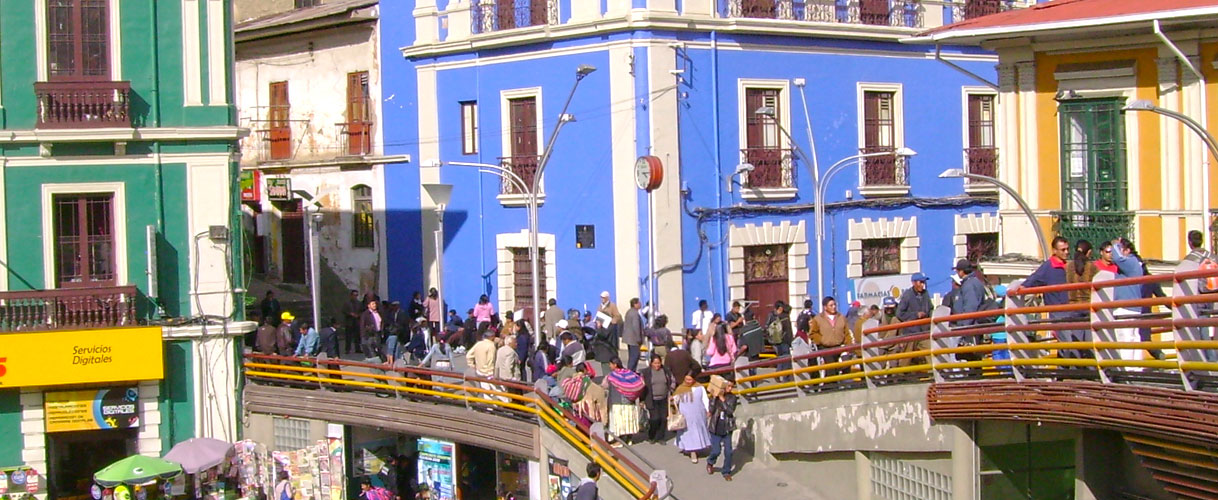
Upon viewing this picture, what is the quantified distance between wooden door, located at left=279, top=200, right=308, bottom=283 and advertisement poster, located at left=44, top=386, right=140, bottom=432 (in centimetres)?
1335

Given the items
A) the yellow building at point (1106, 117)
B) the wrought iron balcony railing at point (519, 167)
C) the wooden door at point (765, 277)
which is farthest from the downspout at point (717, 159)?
the yellow building at point (1106, 117)

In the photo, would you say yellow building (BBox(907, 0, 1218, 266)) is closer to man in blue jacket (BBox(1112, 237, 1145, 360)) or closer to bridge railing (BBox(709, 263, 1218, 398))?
bridge railing (BBox(709, 263, 1218, 398))

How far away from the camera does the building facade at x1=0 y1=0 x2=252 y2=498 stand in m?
24.3

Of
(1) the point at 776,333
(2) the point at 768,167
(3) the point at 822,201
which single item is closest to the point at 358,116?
→ (2) the point at 768,167

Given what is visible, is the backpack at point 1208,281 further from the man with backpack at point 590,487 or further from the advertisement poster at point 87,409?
the advertisement poster at point 87,409

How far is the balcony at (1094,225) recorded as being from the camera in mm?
20516

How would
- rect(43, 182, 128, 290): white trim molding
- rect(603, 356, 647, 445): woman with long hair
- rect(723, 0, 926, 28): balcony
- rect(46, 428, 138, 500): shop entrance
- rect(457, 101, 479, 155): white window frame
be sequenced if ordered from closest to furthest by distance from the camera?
1. rect(603, 356, 647, 445): woman with long hair
2. rect(43, 182, 128, 290): white trim molding
3. rect(46, 428, 138, 500): shop entrance
4. rect(723, 0, 926, 28): balcony
5. rect(457, 101, 479, 155): white window frame

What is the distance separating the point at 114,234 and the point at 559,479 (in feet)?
29.8

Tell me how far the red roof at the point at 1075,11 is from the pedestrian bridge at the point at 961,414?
4.32 meters

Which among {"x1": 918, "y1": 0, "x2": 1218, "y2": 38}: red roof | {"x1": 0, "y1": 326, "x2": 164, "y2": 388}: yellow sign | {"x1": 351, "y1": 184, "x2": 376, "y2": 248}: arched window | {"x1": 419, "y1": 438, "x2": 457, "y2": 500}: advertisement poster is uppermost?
{"x1": 918, "y1": 0, "x2": 1218, "y2": 38}: red roof

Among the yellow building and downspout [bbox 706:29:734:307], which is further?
downspout [bbox 706:29:734:307]

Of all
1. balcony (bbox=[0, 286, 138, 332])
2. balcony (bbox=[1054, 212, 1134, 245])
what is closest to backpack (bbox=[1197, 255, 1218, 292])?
balcony (bbox=[1054, 212, 1134, 245])

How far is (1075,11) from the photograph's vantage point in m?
Answer: 20.4

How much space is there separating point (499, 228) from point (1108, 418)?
2107cm
